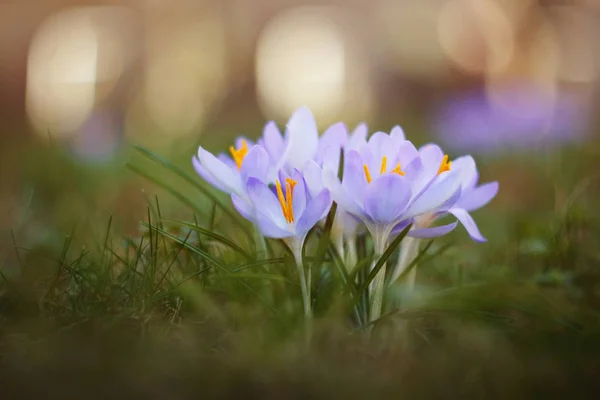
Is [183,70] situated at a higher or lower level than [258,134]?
higher

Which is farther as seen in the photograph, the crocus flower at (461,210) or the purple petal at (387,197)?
the crocus flower at (461,210)

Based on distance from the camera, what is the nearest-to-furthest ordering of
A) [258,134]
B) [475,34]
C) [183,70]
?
[258,134] → [183,70] → [475,34]

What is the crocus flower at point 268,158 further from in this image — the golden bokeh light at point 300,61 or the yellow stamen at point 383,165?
the golden bokeh light at point 300,61

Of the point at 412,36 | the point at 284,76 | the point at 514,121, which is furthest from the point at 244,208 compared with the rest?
the point at 412,36

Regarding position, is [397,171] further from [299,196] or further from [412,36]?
[412,36]

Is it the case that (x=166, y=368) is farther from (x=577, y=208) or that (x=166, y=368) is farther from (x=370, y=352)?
(x=577, y=208)

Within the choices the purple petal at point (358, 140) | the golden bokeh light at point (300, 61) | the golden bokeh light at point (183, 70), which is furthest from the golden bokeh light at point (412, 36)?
the purple petal at point (358, 140)

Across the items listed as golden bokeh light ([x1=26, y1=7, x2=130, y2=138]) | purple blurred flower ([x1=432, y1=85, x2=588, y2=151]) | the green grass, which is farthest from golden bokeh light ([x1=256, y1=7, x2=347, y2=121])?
the green grass
